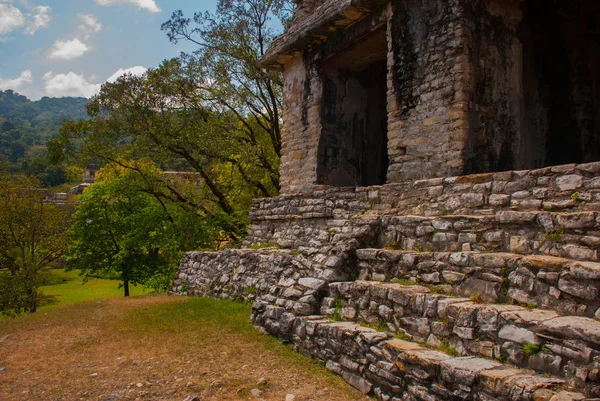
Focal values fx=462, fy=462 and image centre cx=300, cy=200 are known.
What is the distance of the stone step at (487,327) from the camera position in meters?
3.09

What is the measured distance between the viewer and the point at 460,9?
22.3 feet

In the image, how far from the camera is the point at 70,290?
25.8 meters

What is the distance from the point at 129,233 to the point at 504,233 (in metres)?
14.4

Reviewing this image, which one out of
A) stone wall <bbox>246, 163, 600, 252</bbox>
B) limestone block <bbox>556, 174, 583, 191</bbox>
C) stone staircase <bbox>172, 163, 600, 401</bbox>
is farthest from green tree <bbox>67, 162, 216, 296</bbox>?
limestone block <bbox>556, 174, 583, 191</bbox>

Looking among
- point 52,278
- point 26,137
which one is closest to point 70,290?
point 52,278

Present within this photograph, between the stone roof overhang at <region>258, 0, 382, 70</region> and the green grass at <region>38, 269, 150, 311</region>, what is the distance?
14.3 metres

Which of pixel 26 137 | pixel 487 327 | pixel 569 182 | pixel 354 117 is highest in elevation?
pixel 26 137

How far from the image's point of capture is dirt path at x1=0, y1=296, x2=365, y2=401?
176 inches

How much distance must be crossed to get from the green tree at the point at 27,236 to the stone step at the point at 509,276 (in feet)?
58.2

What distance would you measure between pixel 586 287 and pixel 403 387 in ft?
5.33

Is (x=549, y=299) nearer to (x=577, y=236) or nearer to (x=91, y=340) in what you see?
(x=577, y=236)

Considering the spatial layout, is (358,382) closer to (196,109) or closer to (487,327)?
(487,327)

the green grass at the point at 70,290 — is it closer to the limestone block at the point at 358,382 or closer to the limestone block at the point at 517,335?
the limestone block at the point at 358,382

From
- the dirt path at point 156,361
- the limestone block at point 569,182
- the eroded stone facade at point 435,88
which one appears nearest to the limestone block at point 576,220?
the limestone block at point 569,182
